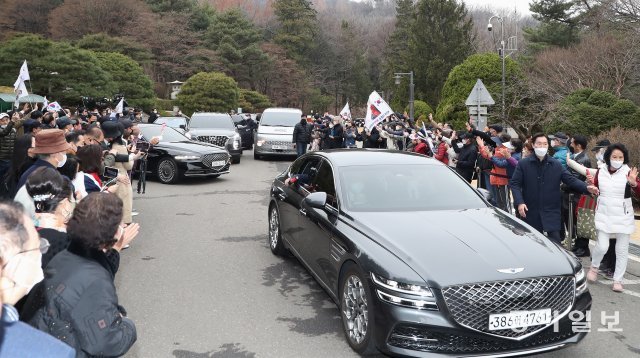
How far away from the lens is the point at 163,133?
47.2 feet

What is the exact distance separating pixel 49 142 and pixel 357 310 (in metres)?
3.10

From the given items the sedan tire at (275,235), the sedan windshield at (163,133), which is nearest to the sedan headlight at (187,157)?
the sedan windshield at (163,133)

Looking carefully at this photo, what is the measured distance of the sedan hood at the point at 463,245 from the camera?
3.90 meters

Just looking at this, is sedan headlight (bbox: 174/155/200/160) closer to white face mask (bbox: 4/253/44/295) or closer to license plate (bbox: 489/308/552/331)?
license plate (bbox: 489/308/552/331)

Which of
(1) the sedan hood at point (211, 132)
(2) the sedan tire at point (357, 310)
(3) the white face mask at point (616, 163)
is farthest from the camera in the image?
(1) the sedan hood at point (211, 132)

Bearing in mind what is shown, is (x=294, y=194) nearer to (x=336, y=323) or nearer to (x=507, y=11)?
(x=336, y=323)

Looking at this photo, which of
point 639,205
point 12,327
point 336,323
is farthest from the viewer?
point 639,205

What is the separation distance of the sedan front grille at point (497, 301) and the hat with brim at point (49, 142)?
3.58 metres

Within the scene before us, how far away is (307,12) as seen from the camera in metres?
74.2

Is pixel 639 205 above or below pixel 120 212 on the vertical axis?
below

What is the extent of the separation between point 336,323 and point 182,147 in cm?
972

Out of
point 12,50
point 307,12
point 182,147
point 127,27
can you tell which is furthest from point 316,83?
point 182,147

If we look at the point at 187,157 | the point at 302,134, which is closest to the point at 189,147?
the point at 187,157

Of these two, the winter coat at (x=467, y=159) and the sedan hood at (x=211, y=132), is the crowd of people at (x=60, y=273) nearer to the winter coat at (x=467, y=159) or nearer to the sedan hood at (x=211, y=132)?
the winter coat at (x=467, y=159)
